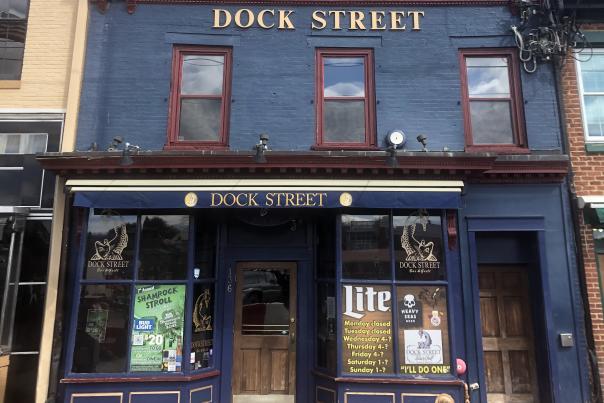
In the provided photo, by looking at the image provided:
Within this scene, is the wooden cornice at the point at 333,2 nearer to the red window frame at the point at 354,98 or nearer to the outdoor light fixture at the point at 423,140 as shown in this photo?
the red window frame at the point at 354,98

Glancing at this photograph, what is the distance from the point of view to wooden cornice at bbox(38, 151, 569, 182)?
6746mm

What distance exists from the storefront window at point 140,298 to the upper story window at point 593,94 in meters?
7.02

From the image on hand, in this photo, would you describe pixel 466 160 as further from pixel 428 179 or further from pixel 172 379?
pixel 172 379

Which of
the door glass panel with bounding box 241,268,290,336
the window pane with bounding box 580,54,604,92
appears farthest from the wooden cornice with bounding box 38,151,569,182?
the window pane with bounding box 580,54,604,92

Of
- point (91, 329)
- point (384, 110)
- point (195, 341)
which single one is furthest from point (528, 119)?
point (91, 329)

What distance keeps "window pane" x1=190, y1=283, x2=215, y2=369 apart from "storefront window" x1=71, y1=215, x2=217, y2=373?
1cm

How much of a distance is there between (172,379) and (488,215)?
18.3 ft

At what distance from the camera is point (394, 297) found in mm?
6707

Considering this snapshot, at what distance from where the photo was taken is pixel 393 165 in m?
6.74

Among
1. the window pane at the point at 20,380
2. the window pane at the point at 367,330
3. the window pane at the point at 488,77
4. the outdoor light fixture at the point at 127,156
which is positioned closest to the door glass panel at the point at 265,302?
the window pane at the point at 367,330

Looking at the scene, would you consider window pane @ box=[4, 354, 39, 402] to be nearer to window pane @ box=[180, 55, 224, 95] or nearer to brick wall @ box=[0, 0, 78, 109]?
brick wall @ box=[0, 0, 78, 109]

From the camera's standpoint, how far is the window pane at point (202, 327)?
22.5 feet

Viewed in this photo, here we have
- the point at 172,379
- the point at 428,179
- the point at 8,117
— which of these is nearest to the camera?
the point at 172,379

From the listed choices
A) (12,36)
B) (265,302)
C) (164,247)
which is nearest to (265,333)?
(265,302)
